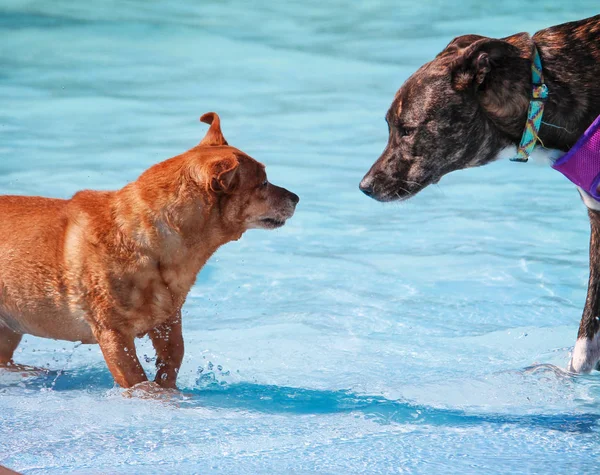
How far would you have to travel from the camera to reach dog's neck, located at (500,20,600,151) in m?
4.24

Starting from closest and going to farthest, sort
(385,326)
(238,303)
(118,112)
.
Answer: (385,326), (238,303), (118,112)

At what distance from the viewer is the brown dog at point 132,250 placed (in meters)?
4.41

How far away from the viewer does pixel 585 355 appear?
484 cm

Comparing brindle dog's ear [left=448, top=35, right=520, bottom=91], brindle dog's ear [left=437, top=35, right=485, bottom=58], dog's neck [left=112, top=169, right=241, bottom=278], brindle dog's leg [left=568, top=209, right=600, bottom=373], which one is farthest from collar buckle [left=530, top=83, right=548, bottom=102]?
dog's neck [left=112, top=169, right=241, bottom=278]

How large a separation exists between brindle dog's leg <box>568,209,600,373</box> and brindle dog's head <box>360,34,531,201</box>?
0.80 metres

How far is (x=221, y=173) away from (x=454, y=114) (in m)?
1.12

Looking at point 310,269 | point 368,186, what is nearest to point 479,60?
point 368,186

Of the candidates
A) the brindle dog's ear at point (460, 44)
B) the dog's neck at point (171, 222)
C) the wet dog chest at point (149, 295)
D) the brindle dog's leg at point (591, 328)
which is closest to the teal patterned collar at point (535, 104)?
the brindle dog's ear at point (460, 44)

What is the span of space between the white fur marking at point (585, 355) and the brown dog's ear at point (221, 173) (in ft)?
6.48

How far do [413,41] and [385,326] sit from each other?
9.13 metres

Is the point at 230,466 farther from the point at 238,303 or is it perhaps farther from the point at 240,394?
the point at 238,303

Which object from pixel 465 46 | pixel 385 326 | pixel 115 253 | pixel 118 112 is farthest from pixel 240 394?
pixel 118 112

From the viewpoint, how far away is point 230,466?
12.0 ft

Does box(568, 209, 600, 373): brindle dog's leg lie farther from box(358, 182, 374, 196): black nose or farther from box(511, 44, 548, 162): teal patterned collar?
box(358, 182, 374, 196): black nose
